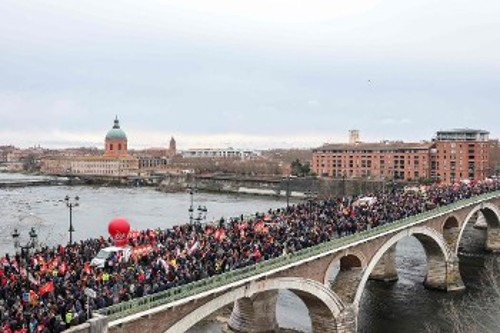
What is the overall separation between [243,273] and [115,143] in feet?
501

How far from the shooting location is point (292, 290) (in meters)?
23.4

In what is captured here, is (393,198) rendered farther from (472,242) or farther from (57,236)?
(57,236)

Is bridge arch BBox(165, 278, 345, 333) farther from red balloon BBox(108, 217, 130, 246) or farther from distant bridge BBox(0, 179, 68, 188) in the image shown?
distant bridge BBox(0, 179, 68, 188)

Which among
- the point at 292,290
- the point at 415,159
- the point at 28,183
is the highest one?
the point at 415,159

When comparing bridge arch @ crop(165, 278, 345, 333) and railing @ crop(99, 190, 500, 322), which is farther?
bridge arch @ crop(165, 278, 345, 333)

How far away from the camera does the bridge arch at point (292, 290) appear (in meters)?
17.6

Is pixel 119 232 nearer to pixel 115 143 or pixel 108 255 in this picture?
pixel 108 255

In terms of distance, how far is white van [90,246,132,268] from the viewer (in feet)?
63.5

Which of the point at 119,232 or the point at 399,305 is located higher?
the point at 119,232

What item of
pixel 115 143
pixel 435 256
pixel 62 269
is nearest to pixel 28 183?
pixel 115 143

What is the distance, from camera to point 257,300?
→ 88.1 ft

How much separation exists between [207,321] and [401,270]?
17674 mm

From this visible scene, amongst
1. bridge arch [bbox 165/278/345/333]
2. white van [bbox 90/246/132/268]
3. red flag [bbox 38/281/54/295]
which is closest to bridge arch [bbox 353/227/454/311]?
bridge arch [bbox 165/278/345/333]

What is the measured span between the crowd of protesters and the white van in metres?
0.21
